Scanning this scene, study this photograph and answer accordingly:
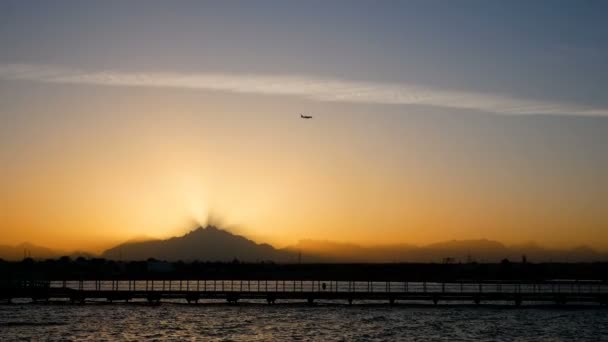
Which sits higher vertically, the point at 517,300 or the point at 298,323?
the point at 517,300

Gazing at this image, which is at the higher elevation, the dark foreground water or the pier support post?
the pier support post

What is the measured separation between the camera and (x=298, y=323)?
256 feet

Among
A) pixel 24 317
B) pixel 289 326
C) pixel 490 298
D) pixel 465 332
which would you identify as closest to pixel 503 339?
pixel 465 332

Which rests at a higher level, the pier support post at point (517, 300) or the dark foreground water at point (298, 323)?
the pier support post at point (517, 300)

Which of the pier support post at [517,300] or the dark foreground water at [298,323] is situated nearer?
the dark foreground water at [298,323]

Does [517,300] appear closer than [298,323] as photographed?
No

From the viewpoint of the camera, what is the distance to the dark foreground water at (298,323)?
6838cm

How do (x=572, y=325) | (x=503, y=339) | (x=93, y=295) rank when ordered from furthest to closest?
(x=93, y=295) < (x=572, y=325) < (x=503, y=339)

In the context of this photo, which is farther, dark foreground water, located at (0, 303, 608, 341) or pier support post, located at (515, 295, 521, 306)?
pier support post, located at (515, 295, 521, 306)

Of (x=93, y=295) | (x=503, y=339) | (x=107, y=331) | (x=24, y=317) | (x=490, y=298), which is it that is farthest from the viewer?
(x=93, y=295)

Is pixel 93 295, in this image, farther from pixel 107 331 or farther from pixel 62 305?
pixel 107 331

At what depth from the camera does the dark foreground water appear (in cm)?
6838

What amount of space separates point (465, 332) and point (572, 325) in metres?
13.1

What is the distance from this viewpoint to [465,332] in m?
70.9
